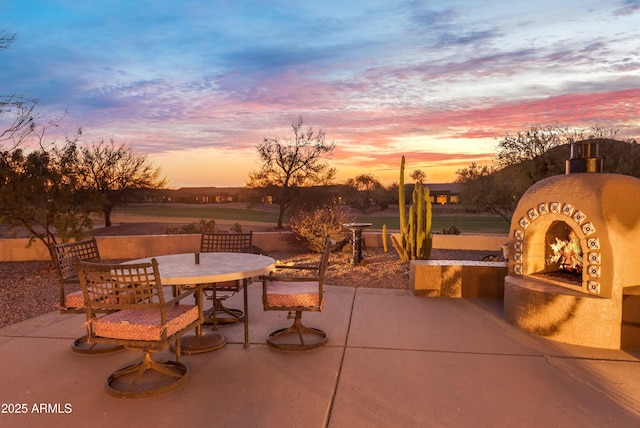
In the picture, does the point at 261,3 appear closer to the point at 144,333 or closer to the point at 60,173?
the point at 60,173

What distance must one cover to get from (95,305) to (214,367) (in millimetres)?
1329

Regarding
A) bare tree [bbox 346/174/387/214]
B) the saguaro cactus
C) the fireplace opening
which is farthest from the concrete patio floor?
bare tree [bbox 346/174/387/214]

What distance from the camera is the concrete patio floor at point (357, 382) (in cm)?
352

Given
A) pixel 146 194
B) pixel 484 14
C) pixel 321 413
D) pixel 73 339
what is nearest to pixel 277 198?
pixel 146 194

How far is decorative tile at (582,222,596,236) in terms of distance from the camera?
16.7 ft

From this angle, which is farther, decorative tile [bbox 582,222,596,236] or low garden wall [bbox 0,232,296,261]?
low garden wall [bbox 0,232,296,261]

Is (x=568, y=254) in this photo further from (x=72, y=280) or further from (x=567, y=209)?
(x=72, y=280)

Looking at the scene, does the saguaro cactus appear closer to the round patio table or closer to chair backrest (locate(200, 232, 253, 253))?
chair backrest (locate(200, 232, 253, 253))

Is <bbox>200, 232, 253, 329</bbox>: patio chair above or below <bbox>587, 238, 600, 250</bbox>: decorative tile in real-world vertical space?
below

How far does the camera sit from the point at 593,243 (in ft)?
16.7

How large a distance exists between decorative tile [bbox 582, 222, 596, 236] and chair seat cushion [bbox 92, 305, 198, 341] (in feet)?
14.4

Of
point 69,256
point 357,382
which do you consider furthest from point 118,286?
point 357,382

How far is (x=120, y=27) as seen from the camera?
1024 cm

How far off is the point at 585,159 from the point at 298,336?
13.5 feet
